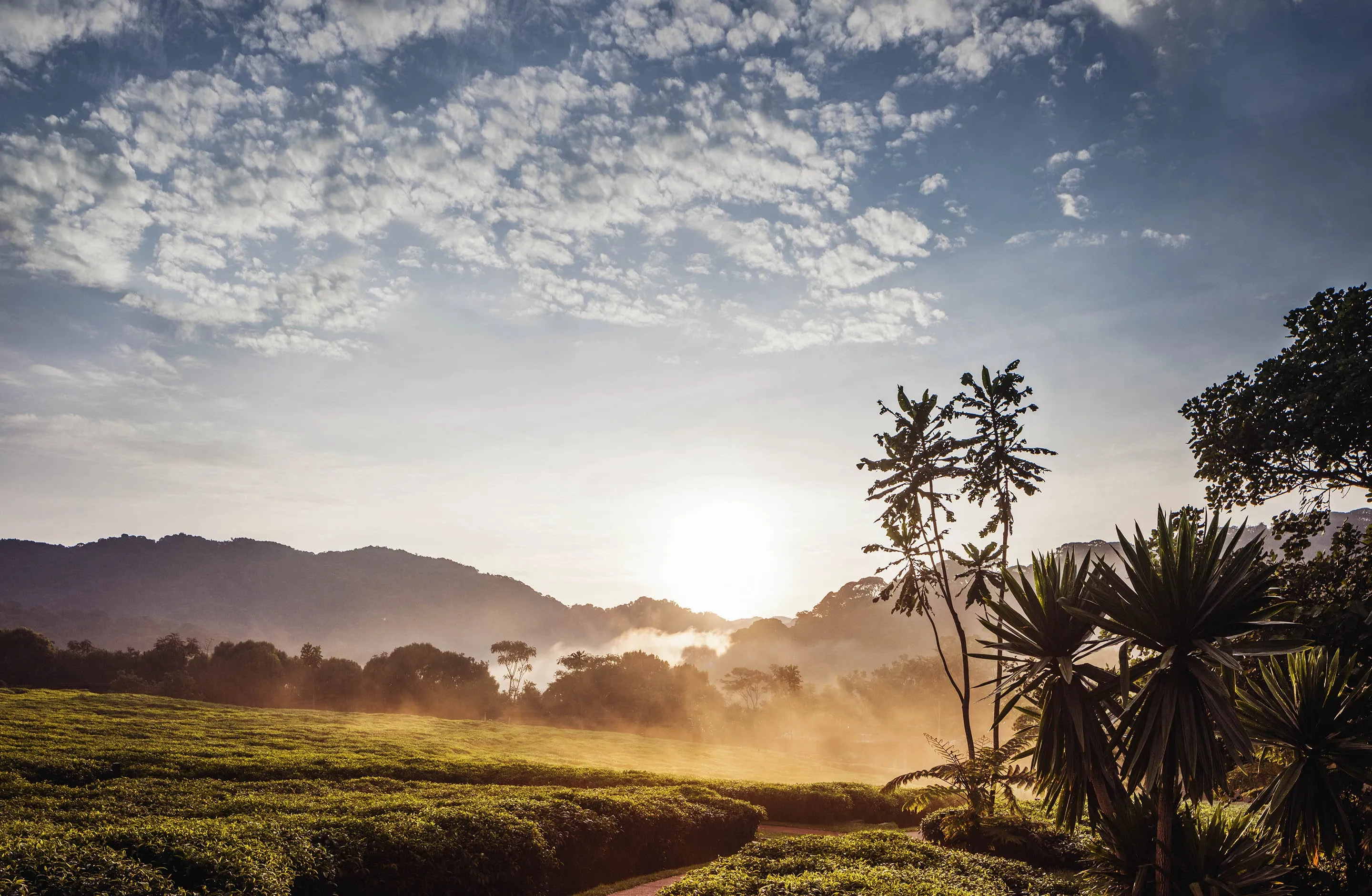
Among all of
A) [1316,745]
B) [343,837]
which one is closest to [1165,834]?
[1316,745]

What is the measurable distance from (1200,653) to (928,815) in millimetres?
13953

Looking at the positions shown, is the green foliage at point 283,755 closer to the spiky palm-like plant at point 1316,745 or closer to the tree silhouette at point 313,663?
the spiky palm-like plant at point 1316,745

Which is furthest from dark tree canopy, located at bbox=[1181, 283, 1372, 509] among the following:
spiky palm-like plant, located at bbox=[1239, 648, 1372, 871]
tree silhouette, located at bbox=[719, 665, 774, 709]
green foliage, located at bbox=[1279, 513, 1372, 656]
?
tree silhouette, located at bbox=[719, 665, 774, 709]

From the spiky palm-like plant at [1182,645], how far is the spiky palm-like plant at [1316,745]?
33.3 inches

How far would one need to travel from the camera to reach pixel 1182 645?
9.48 meters

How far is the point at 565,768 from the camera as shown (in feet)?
94.7

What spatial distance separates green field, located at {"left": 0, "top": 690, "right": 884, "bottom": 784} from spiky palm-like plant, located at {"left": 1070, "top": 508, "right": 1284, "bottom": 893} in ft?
75.9

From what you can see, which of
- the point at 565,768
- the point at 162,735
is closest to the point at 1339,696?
the point at 565,768

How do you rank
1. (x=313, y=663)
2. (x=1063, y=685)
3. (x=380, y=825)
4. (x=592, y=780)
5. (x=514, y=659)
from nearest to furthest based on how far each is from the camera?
(x=1063, y=685) → (x=380, y=825) → (x=592, y=780) → (x=313, y=663) → (x=514, y=659)

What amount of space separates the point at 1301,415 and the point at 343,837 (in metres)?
22.0

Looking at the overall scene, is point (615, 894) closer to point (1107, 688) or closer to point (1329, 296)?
point (1107, 688)

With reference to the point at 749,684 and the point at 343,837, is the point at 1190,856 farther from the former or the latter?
the point at 749,684

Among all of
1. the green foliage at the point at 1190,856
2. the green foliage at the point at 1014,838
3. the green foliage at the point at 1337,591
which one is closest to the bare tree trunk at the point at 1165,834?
the green foliage at the point at 1190,856

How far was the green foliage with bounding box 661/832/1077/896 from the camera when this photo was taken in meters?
10.1
